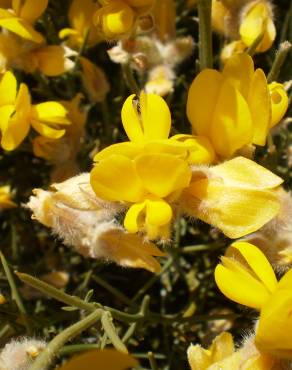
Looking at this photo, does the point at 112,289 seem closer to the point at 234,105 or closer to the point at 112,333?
the point at 112,333

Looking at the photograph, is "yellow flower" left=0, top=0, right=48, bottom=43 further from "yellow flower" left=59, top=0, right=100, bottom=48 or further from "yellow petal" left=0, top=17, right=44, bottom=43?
"yellow flower" left=59, top=0, right=100, bottom=48

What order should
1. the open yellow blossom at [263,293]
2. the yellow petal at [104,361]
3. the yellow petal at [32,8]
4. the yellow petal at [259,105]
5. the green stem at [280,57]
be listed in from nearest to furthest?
1. the yellow petal at [104,361]
2. the open yellow blossom at [263,293]
3. the yellow petal at [259,105]
4. the green stem at [280,57]
5. the yellow petal at [32,8]

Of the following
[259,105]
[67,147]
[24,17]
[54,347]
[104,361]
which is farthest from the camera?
[67,147]

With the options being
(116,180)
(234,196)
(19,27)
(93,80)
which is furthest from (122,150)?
(93,80)

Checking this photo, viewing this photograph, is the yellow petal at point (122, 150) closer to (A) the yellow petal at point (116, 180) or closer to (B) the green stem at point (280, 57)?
(A) the yellow petal at point (116, 180)

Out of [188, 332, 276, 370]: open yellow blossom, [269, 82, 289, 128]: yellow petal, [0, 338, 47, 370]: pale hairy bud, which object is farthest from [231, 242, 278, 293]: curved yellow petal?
[0, 338, 47, 370]: pale hairy bud

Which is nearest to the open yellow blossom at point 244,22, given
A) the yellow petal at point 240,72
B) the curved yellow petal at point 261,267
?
the yellow petal at point 240,72

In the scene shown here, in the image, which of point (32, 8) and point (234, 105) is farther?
point (32, 8)
